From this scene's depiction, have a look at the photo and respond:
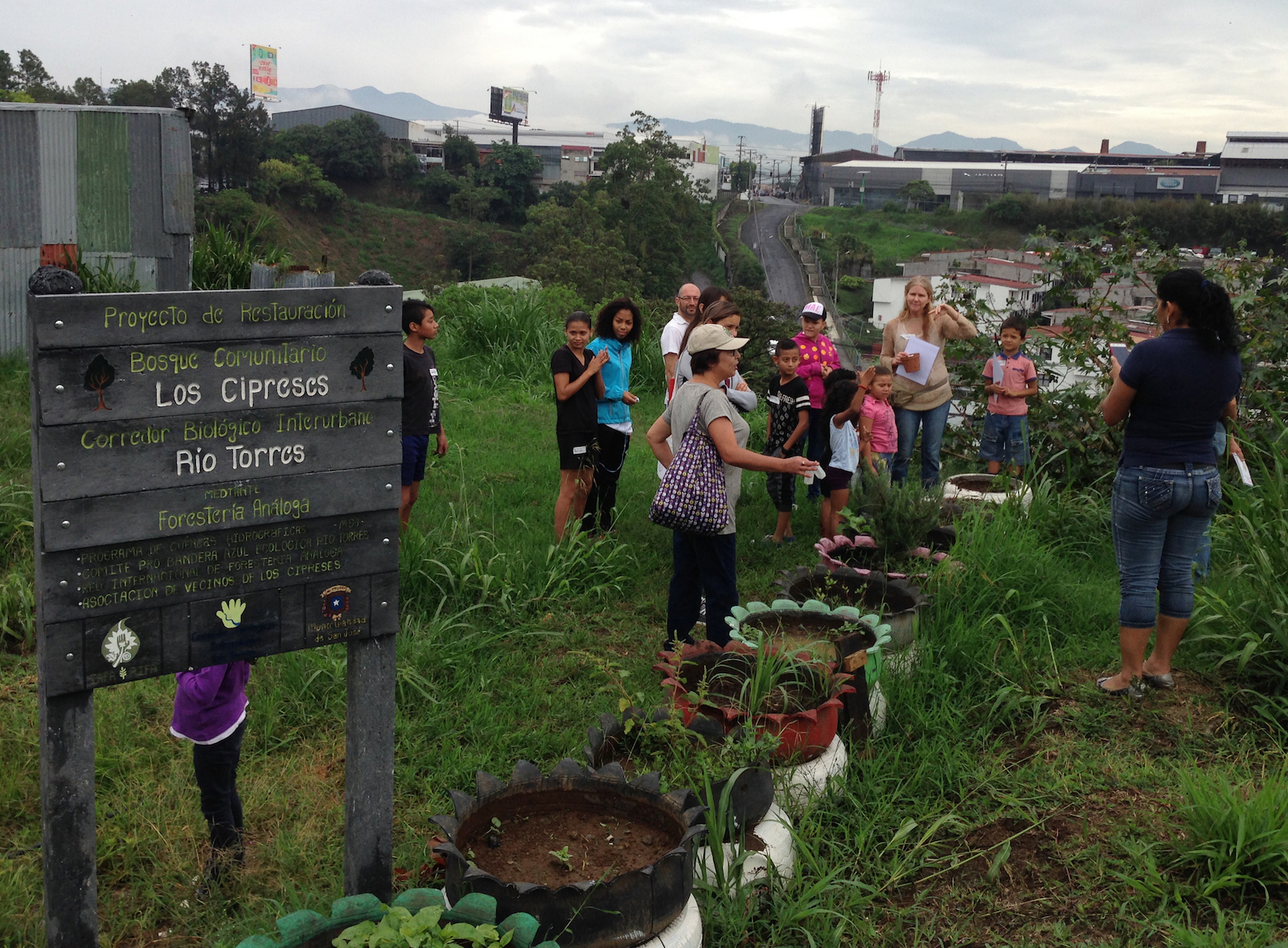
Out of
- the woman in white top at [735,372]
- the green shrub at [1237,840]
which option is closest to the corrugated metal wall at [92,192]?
the woman in white top at [735,372]

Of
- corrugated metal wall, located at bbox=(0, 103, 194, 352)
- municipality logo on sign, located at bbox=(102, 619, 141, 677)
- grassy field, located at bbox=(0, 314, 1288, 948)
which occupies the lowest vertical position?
grassy field, located at bbox=(0, 314, 1288, 948)

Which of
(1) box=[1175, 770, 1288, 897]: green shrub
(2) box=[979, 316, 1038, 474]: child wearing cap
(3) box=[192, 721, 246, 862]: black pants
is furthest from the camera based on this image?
(2) box=[979, 316, 1038, 474]: child wearing cap

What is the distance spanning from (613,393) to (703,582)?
2060mm

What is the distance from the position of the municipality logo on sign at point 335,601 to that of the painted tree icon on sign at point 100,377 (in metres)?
0.73

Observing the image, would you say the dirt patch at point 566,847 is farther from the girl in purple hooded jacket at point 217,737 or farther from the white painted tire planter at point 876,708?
the white painted tire planter at point 876,708

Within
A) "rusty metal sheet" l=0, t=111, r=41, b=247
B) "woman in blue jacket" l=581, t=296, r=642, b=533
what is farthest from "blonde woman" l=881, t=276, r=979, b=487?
"rusty metal sheet" l=0, t=111, r=41, b=247

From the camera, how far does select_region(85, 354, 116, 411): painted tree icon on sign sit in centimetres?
238

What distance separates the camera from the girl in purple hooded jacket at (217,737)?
319cm

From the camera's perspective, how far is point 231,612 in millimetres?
2658

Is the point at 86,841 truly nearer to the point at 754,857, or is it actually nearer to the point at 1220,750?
the point at 754,857

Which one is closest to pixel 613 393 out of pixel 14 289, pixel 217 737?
pixel 217 737

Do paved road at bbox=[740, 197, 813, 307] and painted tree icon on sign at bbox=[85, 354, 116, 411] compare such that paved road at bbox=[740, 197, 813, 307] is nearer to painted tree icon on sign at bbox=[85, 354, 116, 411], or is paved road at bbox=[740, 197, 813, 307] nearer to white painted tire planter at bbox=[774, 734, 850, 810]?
white painted tire planter at bbox=[774, 734, 850, 810]

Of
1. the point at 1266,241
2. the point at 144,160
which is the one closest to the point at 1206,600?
the point at 144,160

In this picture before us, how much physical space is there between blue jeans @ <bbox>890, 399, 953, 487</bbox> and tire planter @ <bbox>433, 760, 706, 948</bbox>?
4.46 meters
